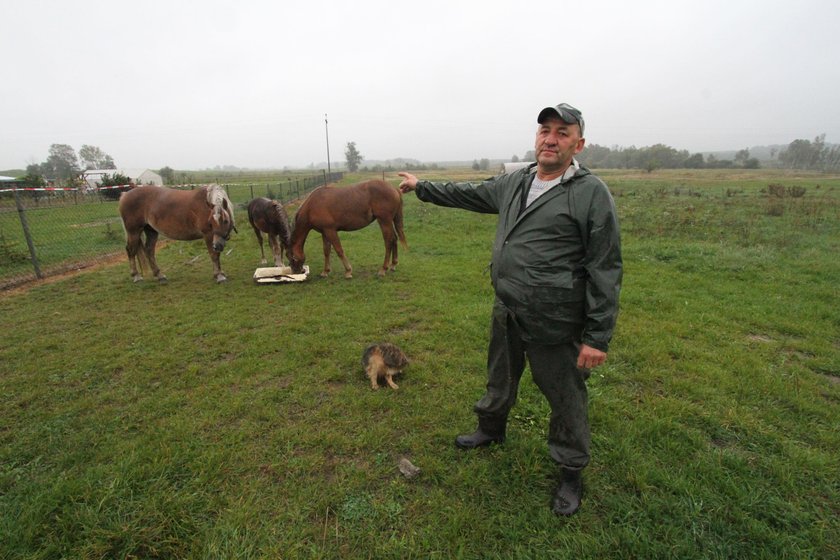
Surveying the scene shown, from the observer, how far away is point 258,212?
26.5 feet

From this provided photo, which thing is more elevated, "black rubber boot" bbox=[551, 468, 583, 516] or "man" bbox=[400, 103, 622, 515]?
"man" bbox=[400, 103, 622, 515]

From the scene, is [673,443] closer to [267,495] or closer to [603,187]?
[603,187]

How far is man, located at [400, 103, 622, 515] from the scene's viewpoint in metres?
2.03

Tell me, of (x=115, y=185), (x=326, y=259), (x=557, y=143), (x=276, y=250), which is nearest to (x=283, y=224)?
(x=276, y=250)

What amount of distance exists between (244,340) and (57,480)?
2411 millimetres

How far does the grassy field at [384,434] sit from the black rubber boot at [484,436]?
0.11m

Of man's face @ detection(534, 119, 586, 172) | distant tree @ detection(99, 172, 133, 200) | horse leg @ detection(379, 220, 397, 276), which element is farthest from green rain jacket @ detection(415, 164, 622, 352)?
distant tree @ detection(99, 172, 133, 200)

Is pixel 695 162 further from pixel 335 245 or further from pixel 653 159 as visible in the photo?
pixel 335 245

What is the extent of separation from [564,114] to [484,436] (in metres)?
2.40

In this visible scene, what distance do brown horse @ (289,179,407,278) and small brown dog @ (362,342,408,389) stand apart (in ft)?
12.8

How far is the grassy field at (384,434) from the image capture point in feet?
7.38

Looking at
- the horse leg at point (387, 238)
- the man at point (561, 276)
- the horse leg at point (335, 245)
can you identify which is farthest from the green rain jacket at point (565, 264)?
the horse leg at point (335, 245)

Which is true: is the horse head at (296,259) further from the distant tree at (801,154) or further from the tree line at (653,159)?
the distant tree at (801,154)

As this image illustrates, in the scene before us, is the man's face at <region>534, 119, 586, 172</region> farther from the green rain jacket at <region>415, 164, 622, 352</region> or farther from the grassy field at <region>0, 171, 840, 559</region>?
the grassy field at <region>0, 171, 840, 559</region>
